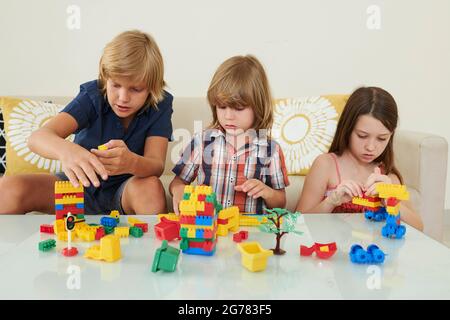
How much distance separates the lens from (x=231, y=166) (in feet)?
4.33

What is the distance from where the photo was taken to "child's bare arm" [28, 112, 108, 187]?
3.05 ft

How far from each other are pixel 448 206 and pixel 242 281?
6.89 ft

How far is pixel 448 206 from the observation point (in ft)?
8.02

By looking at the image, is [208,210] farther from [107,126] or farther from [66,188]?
[107,126]

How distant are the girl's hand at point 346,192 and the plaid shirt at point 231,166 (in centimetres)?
17

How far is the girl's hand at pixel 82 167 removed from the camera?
0.92 metres

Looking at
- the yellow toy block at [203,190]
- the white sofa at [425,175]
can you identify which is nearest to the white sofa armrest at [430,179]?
the white sofa at [425,175]

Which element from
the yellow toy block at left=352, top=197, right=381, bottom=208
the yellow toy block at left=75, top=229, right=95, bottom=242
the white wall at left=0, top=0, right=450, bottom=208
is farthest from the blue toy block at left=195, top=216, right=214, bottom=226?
the white wall at left=0, top=0, right=450, bottom=208

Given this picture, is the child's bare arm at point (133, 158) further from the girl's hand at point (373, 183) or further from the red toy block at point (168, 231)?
the girl's hand at point (373, 183)

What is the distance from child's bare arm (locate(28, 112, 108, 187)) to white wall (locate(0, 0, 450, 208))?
3.26 feet

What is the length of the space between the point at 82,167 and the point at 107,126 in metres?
0.44
